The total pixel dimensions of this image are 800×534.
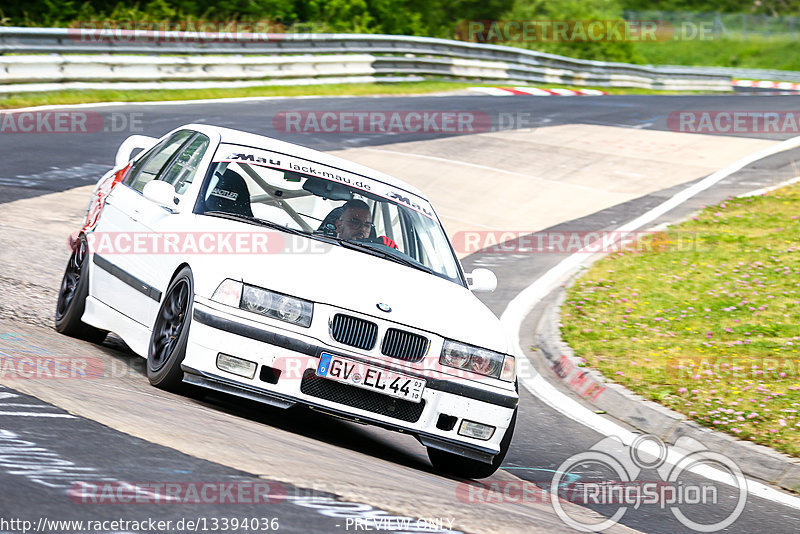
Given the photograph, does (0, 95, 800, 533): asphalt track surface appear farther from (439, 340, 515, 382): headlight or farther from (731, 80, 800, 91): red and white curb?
(731, 80, 800, 91): red and white curb

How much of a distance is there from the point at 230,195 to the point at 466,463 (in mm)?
2196

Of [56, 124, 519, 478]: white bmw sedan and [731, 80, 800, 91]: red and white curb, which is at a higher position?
[56, 124, 519, 478]: white bmw sedan

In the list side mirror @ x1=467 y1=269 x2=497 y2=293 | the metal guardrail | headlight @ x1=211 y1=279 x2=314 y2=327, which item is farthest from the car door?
the metal guardrail

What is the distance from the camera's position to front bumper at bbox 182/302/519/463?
564cm

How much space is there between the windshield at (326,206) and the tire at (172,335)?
2.33 ft

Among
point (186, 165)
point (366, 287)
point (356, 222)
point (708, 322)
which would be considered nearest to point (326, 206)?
→ point (356, 222)

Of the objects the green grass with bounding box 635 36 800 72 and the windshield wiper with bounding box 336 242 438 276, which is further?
the green grass with bounding box 635 36 800 72

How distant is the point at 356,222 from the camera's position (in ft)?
22.9

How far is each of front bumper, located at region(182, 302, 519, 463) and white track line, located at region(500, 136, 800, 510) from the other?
7.27 feet

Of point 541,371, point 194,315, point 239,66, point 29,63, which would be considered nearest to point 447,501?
point 194,315

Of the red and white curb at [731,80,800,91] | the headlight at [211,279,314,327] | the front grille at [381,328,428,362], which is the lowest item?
the red and white curb at [731,80,800,91]

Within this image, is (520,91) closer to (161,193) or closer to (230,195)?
(230,195)

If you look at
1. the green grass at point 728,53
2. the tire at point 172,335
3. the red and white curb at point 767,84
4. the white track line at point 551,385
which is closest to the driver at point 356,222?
the tire at point 172,335

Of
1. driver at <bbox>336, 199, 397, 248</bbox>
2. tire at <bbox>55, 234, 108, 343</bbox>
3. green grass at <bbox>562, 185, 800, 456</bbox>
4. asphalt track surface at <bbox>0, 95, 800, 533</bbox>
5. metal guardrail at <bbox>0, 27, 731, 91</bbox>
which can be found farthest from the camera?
metal guardrail at <bbox>0, 27, 731, 91</bbox>
